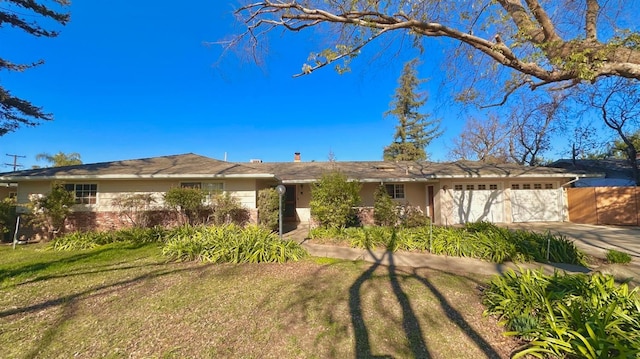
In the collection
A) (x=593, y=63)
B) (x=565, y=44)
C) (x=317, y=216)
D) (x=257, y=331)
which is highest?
(x=565, y=44)

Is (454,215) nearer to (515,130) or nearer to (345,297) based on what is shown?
(345,297)

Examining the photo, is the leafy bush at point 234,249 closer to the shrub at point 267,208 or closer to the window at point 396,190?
the shrub at point 267,208

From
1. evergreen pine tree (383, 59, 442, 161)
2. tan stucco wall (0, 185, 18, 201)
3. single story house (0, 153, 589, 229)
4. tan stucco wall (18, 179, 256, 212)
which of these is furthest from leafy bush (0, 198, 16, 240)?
evergreen pine tree (383, 59, 442, 161)

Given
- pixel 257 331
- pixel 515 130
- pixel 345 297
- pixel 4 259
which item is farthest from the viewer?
pixel 515 130

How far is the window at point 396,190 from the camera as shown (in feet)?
47.2

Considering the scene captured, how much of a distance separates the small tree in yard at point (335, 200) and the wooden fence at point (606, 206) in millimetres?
12271

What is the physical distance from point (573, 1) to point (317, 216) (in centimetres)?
846

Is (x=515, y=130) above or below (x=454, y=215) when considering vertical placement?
above

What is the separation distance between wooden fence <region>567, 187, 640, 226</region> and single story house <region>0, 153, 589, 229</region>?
591 mm

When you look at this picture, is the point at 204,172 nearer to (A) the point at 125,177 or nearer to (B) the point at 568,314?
(A) the point at 125,177

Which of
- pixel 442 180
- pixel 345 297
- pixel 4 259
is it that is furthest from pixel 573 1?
pixel 4 259

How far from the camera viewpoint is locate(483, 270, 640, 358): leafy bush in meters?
2.74

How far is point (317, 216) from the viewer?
10188mm

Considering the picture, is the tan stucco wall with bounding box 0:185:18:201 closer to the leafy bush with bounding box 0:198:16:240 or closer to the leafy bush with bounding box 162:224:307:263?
the leafy bush with bounding box 0:198:16:240
